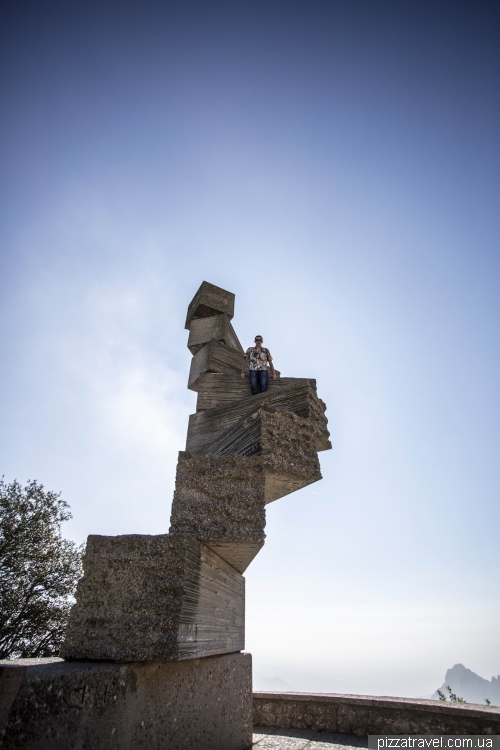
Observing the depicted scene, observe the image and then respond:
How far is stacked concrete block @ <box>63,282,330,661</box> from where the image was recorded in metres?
2.15

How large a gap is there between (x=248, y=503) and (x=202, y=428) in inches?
64.9

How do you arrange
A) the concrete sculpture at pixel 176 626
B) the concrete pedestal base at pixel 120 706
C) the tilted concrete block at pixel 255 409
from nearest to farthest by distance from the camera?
1. the concrete pedestal base at pixel 120 706
2. the concrete sculpture at pixel 176 626
3. the tilted concrete block at pixel 255 409

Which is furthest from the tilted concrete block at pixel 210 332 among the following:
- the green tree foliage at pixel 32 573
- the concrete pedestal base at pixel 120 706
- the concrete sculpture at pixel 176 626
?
the green tree foliage at pixel 32 573

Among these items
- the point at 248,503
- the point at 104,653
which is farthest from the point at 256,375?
the point at 104,653

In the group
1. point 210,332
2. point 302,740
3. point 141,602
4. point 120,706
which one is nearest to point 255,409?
point 141,602

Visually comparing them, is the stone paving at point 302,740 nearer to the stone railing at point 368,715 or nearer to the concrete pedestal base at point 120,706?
the stone railing at point 368,715

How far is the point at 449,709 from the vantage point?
4016 mm

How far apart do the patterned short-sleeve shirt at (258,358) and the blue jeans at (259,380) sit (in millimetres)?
99

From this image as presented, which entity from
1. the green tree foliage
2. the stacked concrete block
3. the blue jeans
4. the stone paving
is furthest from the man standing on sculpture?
the green tree foliage

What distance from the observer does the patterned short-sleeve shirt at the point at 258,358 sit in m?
5.14

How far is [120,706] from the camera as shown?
1908mm

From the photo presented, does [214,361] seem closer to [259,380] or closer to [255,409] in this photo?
[259,380]

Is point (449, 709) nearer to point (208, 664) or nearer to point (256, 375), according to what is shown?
point (208, 664)

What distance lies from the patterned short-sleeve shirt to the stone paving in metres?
3.51
